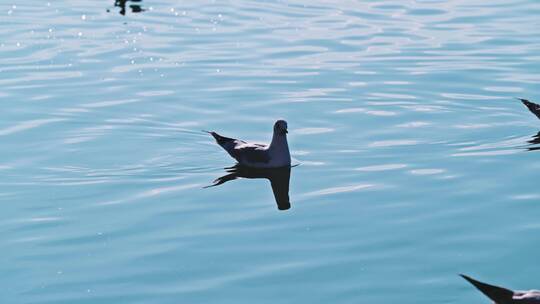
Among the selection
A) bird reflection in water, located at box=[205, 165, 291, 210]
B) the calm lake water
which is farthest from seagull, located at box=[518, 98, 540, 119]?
bird reflection in water, located at box=[205, 165, 291, 210]

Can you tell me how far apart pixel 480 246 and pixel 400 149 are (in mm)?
5231

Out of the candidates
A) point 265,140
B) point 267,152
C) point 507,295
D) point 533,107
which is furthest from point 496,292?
point 533,107

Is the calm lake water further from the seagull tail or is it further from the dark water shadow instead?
the seagull tail

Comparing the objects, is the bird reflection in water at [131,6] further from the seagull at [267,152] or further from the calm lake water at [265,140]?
the seagull at [267,152]

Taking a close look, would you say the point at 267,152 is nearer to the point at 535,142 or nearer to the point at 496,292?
the point at 535,142

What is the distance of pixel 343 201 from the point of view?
52.2 feet

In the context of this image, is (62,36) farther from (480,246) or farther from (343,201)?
(480,246)

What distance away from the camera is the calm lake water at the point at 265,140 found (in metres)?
12.9

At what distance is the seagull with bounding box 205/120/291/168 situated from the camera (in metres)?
18.2

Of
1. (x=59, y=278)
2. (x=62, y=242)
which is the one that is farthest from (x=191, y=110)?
(x=59, y=278)

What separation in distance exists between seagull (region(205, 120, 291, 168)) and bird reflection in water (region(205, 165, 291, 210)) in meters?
0.08

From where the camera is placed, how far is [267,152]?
18.3 metres

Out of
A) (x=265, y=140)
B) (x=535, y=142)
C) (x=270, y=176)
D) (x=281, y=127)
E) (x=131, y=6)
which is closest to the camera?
(x=270, y=176)

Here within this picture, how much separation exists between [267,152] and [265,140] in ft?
5.58
